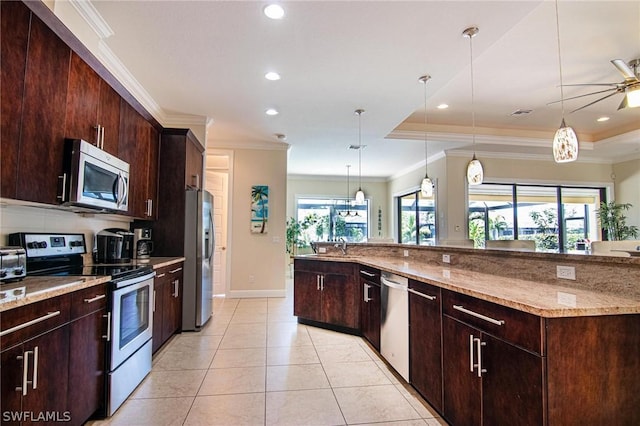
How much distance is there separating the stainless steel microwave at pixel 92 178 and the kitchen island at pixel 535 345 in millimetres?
2416

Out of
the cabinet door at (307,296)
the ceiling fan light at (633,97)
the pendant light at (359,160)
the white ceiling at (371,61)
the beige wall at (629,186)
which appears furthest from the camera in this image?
the beige wall at (629,186)

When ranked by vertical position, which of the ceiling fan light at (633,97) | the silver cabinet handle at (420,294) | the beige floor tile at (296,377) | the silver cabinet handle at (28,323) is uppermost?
the ceiling fan light at (633,97)

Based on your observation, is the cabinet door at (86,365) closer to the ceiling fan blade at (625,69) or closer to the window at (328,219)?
the ceiling fan blade at (625,69)

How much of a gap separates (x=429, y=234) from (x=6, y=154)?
7.73 meters

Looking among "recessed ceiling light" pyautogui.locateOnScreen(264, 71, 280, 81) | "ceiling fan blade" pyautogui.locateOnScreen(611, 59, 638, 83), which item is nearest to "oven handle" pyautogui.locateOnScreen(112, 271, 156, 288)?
"recessed ceiling light" pyautogui.locateOnScreen(264, 71, 280, 81)

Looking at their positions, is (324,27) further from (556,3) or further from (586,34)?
(586,34)

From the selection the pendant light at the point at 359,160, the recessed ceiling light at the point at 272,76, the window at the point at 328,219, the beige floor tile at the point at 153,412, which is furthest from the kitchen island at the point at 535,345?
the window at the point at 328,219

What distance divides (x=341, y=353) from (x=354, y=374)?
1.64ft

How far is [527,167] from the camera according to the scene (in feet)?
22.1

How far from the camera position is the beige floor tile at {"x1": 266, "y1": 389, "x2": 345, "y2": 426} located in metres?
2.07

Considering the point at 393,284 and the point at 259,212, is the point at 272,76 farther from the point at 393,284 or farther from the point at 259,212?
the point at 259,212

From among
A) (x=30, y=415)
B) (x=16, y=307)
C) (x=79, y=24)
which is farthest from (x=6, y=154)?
(x=79, y=24)

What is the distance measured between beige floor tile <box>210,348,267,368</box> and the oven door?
0.67 meters

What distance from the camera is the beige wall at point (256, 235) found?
5898mm
